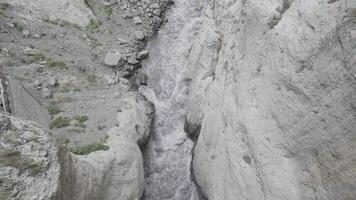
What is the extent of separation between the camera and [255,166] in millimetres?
10156

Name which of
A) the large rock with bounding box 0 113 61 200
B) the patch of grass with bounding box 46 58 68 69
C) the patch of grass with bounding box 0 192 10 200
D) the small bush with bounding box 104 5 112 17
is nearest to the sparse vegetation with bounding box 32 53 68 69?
the patch of grass with bounding box 46 58 68 69

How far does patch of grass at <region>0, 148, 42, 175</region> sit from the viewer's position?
7699 mm

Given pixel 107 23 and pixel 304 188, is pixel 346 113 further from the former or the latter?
pixel 107 23

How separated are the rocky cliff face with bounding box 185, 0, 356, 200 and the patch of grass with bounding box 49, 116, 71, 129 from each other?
5.84 metres

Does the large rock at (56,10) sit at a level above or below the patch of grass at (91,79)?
above

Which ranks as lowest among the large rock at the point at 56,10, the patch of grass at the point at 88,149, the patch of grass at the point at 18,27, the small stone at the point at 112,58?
the patch of grass at the point at 88,149

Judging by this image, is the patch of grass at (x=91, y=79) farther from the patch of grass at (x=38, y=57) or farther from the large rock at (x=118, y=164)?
the patch of grass at (x=38, y=57)

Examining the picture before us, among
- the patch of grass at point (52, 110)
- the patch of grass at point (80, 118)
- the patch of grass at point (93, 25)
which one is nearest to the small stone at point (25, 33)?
the patch of grass at point (93, 25)

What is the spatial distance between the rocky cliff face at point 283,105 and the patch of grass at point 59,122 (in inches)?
230

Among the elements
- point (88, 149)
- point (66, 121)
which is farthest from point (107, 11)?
point (88, 149)

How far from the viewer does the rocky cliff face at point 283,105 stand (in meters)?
7.63

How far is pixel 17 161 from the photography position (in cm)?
784

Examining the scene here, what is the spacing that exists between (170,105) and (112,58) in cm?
386

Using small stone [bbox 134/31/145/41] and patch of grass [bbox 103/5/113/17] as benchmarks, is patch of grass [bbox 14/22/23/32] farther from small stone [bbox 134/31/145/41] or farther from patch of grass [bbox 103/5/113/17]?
small stone [bbox 134/31/145/41]
